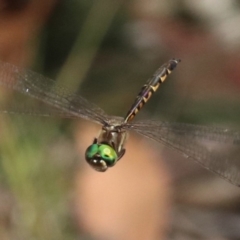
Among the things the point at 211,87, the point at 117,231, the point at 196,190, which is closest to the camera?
the point at 117,231

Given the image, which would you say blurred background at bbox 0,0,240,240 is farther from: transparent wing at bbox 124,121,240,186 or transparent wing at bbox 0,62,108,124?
transparent wing at bbox 124,121,240,186

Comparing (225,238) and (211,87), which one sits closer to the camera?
(225,238)

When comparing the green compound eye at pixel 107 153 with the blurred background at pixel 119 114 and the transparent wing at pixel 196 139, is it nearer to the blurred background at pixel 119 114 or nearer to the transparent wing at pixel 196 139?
the transparent wing at pixel 196 139

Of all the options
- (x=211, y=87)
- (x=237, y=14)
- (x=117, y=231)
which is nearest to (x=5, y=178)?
(x=117, y=231)

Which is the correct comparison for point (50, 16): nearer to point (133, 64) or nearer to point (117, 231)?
point (133, 64)

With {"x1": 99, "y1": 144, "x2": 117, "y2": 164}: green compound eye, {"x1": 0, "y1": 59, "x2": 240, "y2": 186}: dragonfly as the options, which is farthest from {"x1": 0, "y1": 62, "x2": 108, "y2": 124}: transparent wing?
{"x1": 99, "y1": 144, "x2": 117, "y2": 164}: green compound eye

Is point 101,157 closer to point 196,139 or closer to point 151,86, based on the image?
point 196,139

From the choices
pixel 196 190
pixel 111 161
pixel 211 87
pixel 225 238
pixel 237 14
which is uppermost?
pixel 237 14

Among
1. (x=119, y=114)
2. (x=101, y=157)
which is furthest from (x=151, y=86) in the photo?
(x=101, y=157)
